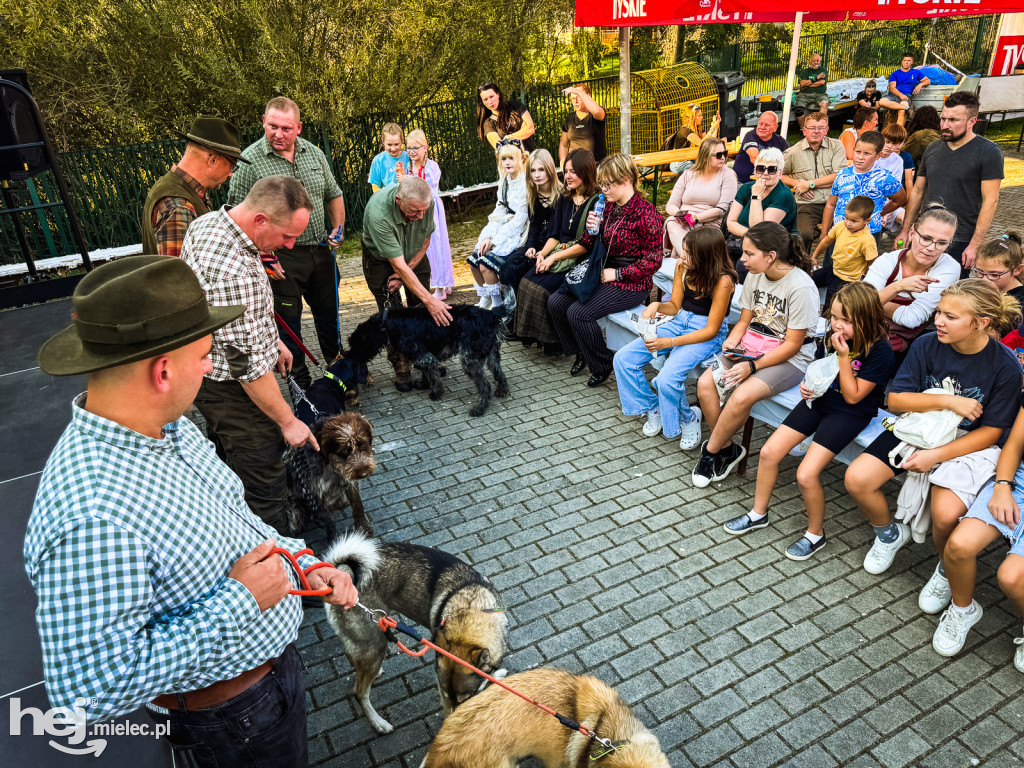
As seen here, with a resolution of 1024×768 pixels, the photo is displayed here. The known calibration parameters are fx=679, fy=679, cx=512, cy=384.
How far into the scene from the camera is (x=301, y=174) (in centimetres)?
591

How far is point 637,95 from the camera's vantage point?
12477mm

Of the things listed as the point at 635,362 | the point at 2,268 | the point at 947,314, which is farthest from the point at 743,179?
the point at 2,268

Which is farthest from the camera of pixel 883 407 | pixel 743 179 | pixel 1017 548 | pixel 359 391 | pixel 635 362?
pixel 743 179

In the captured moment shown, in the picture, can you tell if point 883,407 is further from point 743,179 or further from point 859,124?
point 859,124

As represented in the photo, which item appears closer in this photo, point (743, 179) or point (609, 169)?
point (609, 169)

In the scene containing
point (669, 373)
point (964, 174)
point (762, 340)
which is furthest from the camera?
point (964, 174)

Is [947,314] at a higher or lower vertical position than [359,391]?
higher

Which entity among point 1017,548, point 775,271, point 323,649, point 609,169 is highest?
point 609,169

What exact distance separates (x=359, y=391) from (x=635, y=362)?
108 inches

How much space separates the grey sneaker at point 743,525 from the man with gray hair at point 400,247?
2.94m

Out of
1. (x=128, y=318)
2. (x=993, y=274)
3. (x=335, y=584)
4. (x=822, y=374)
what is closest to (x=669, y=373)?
(x=822, y=374)

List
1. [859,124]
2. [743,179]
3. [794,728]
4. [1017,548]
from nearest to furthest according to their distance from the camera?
1. [794,728]
2. [1017,548]
3. [743,179]
4. [859,124]

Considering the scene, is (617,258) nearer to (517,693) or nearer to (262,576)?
(517,693)

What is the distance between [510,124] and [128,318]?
775cm
